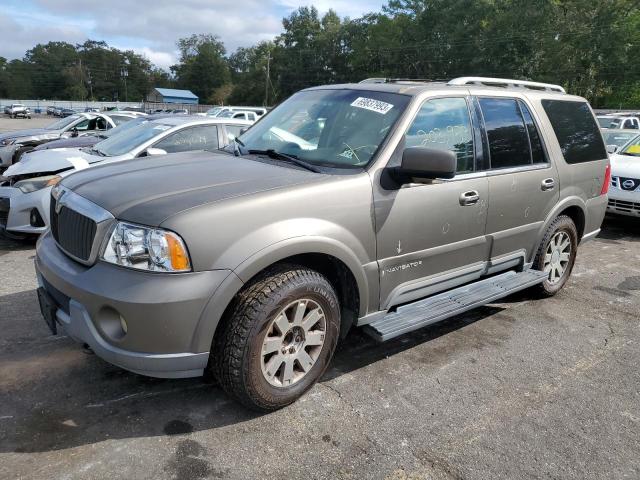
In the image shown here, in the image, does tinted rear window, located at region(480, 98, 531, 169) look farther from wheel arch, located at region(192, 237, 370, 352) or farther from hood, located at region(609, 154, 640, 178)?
hood, located at region(609, 154, 640, 178)

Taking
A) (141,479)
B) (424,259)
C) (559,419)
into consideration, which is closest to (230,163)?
(424,259)

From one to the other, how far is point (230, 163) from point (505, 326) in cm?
269

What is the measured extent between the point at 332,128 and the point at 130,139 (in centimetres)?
407

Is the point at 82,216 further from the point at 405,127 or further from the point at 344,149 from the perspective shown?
the point at 405,127

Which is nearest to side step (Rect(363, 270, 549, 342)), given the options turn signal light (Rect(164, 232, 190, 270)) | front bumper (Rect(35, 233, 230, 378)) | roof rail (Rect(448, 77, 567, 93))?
front bumper (Rect(35, 233, 230, 378))

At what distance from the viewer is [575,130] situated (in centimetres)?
475

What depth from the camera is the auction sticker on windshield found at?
343cm

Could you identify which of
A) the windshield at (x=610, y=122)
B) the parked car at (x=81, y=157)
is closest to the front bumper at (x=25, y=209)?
the parked car at (x=81, y=157)

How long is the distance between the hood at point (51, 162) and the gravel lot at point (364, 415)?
8.55ft

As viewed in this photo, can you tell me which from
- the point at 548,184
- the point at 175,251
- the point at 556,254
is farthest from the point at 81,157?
the point at 556,254

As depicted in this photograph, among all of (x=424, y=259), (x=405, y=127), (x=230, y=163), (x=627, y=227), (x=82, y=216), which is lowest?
(x=627, y=227)

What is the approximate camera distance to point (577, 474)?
2.51 meters

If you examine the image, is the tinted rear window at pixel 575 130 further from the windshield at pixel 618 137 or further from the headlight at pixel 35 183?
the windshield at pixel 618 137

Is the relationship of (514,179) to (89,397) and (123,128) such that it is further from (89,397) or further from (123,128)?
(123,128)
